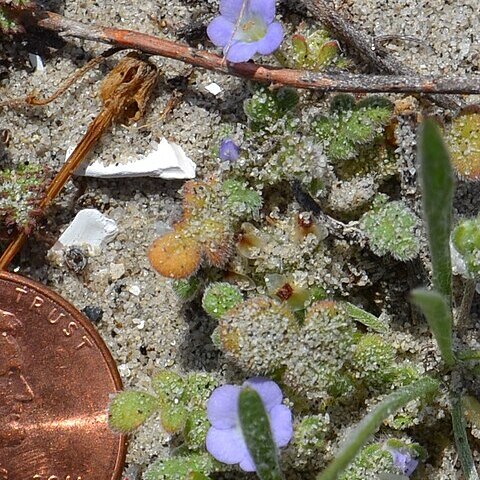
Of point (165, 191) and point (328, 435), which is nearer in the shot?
point (328, 435)

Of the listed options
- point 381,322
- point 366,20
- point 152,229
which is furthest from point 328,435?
point 366,20

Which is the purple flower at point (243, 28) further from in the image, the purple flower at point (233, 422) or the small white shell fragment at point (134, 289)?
the purple flower at point (233, 422)

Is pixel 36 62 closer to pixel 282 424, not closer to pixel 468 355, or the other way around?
pixel 282 424

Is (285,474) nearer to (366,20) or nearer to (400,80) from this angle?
(400,80)

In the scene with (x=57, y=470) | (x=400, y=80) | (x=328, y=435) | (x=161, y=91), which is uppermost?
(x=400, y=80)

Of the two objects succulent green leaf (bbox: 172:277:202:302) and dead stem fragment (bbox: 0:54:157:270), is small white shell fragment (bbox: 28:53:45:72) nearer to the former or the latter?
dead stem fragment (bbox: 0:54:157:270)

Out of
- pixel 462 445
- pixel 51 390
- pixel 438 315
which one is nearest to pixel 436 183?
pixel 438 315
